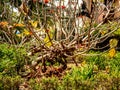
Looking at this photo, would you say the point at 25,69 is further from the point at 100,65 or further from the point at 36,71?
the point at 100,65

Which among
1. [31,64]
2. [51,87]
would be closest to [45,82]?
[51,87]

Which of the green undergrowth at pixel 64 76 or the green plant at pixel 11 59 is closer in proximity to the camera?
the green undergrowth at pixel 64 76

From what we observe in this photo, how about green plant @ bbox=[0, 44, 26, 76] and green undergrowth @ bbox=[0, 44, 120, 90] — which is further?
green plant @ bbox=[0, 44, 26, 76]

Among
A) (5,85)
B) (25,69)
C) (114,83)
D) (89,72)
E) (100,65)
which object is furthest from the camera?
(100,65)

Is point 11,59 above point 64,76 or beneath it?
above

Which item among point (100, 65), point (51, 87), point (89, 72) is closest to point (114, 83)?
point (51, 87)

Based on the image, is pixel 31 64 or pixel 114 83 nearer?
pixel 114 83

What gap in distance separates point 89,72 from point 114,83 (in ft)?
5.84

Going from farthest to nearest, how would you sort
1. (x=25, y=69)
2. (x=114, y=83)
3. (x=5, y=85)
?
1. (x=25, y=69)
2. (x=5, y=85)
3. (x=114, y=83)

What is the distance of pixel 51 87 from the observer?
5.62 metres

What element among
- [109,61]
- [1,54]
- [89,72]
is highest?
[1,54]

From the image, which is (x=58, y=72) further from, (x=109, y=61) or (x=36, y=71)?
(x=109, y=61)

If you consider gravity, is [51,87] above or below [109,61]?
above

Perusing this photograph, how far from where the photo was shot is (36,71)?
8047 millimetres
